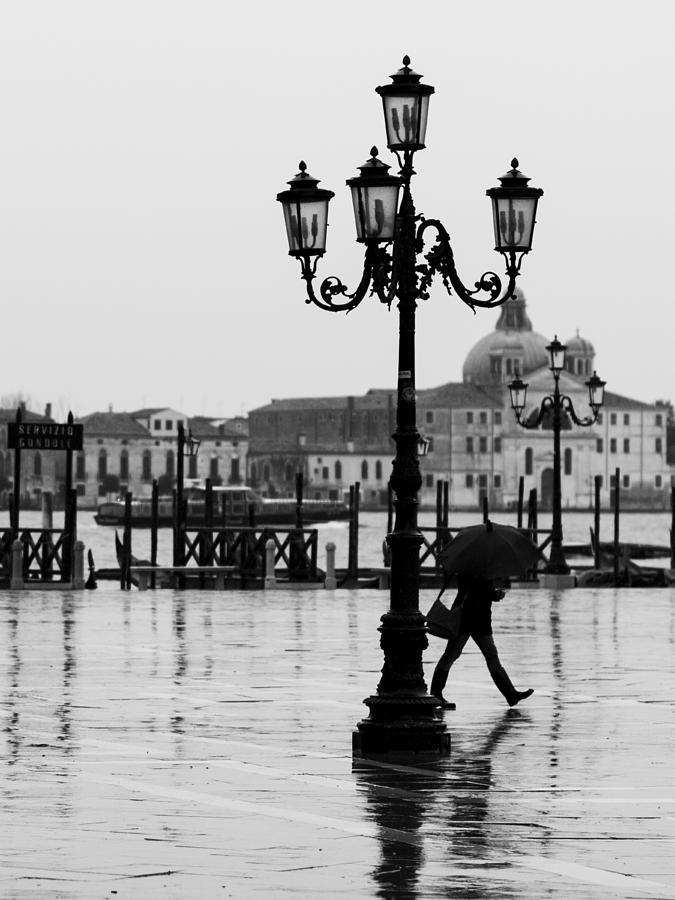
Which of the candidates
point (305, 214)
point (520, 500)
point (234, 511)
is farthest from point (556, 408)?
point (234, 511)

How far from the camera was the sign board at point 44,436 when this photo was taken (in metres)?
36.3

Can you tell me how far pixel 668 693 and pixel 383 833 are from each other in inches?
313

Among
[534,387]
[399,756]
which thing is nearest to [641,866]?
[399,756]

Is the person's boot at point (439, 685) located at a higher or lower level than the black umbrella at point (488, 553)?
lower

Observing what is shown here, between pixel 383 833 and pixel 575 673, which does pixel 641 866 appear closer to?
pixel 383 833

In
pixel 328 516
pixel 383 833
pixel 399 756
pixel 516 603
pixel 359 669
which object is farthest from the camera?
pixel 328 516

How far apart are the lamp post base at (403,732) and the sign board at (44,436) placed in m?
24.0

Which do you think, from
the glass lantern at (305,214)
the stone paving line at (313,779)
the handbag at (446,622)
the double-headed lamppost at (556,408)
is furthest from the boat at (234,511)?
the glass lantern at (305,214)

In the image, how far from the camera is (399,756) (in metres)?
12.4

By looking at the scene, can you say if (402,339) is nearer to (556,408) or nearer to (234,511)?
(556,408)

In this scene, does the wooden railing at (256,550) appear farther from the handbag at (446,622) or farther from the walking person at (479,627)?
the walking person at (479,627)

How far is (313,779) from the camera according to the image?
37.5 feet

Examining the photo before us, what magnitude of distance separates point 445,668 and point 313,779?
401 cm

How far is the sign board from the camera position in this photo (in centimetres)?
3628
